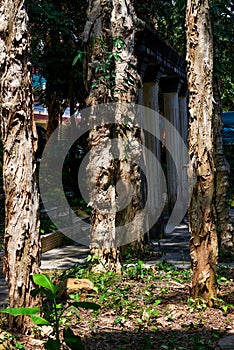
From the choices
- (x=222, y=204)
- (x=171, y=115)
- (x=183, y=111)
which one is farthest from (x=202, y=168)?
(x=183, y=111)

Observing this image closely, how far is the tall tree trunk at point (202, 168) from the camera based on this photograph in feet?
22.4

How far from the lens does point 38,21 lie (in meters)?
15.5

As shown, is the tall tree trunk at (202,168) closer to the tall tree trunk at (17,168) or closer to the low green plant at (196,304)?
the low green plant at (196,304)

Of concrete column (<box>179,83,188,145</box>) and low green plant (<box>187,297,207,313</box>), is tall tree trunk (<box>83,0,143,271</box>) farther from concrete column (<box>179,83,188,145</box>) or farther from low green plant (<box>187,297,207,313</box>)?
concrete column (<box>179,83,188,145</box>)

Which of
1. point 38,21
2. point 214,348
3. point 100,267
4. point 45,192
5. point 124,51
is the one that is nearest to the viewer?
point 214,348

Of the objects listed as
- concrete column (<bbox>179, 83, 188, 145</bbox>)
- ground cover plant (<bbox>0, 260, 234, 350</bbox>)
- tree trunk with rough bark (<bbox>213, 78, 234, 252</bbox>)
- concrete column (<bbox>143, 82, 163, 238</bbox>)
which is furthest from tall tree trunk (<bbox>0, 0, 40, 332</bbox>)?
concrete column (<bbox>179, 83, 188, 145</bbox>)

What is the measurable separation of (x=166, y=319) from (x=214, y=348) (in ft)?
3.27

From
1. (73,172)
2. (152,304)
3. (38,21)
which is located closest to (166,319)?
(152,304)

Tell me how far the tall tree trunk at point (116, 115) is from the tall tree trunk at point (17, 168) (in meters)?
3.18

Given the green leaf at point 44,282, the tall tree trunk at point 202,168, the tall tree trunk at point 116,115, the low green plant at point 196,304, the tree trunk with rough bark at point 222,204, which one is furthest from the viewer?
the tree trunk with rough bark at point 222,204

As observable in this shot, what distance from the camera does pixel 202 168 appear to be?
683cm

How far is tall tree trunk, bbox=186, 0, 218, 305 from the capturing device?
6.83 m

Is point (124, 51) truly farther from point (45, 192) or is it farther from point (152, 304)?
point (45, 192)

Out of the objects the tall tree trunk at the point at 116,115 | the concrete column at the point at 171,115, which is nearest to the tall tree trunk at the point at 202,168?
the tall tree trunk at the point at 116,115
